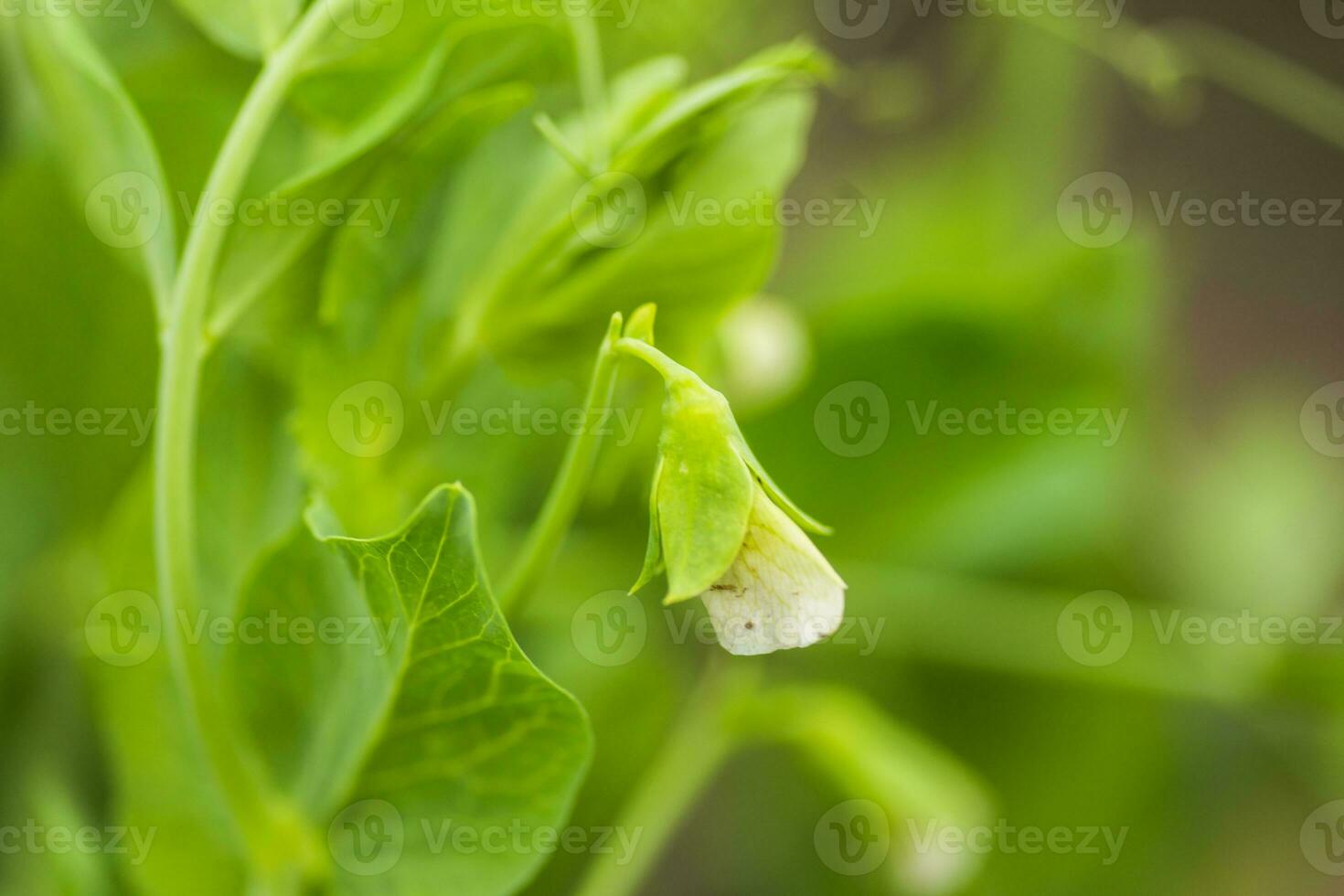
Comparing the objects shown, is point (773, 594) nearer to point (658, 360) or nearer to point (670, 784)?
point (658, 360)

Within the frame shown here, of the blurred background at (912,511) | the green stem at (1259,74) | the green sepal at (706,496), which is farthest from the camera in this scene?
the green stem at (1259,74)

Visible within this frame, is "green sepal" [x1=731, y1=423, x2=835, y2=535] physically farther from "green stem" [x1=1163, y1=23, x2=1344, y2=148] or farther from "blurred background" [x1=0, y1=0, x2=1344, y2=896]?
"green stem" [x1=1163, y1=23, x2=1344, y2=148]

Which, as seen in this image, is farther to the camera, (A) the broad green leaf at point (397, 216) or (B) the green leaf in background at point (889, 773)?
(B) the green leaf in background at point (889, 773)

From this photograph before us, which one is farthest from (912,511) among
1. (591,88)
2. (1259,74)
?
(1259,74)

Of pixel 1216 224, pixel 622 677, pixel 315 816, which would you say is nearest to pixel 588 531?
pixel 622 677

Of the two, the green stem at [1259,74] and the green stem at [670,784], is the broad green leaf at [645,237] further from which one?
the green stem at [1259,74]

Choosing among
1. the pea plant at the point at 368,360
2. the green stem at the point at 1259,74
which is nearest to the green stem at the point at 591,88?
the pea plant at the point at 368,360
